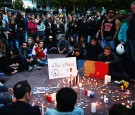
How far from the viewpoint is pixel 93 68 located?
912cm

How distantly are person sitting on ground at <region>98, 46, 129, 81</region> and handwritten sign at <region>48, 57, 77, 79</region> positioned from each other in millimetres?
1269

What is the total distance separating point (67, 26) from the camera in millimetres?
15305

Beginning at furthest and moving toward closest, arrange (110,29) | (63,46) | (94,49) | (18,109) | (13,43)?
(63,46), (13,43), (94,49), (110,29), (18,109)

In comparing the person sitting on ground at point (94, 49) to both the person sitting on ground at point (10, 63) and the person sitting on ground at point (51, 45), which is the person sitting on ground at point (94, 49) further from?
the person sitting on ground at point (51, 45)

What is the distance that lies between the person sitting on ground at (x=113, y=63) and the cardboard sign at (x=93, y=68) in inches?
10.7

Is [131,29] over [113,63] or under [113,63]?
over

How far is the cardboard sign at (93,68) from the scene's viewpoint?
8961 mm

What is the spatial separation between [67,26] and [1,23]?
4.34 metres

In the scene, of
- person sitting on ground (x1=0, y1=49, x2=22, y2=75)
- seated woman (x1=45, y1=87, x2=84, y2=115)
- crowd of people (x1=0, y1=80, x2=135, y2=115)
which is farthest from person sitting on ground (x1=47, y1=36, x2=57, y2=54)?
seated woman (x1=45, y1=87, x2=84, y2=115)

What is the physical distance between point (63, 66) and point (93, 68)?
3.94 ft

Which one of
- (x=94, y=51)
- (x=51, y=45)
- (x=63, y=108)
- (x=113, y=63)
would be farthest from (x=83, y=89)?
(x=51, y=45)

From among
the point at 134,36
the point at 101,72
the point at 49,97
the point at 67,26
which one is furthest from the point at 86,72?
the point at 67,26

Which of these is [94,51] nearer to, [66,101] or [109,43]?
[109,43]

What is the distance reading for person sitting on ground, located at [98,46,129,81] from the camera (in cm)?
914
